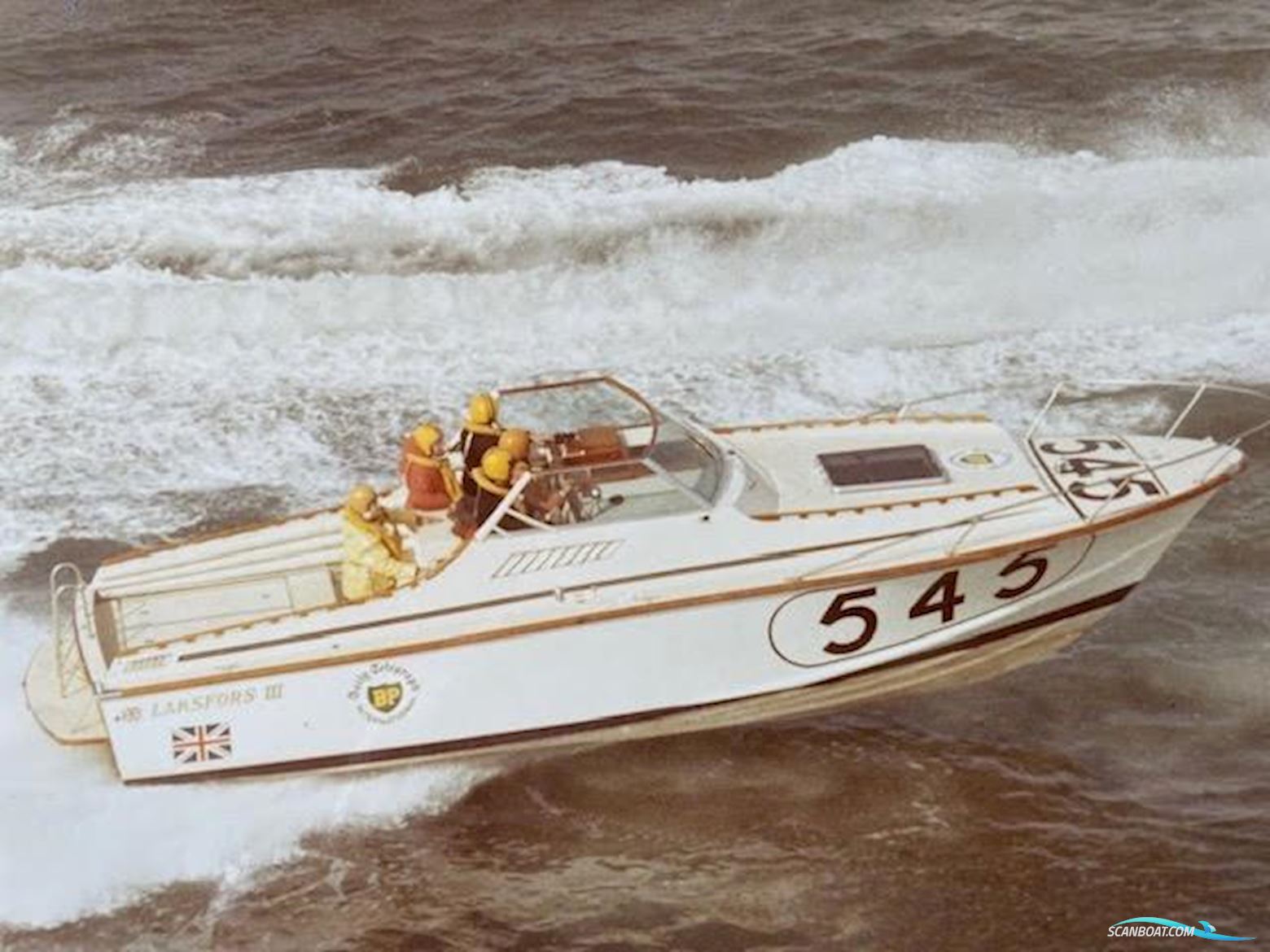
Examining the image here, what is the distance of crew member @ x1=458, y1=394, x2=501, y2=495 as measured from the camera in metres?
10.8

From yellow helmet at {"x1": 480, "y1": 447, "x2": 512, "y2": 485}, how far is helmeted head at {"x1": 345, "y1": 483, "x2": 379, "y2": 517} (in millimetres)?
690

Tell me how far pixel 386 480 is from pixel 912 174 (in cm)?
683

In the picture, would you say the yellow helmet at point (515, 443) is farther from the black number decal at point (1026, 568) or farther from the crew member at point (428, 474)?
the black number decal at point (1026, 568)

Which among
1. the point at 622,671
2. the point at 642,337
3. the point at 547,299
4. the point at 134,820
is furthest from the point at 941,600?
the point at 547,299

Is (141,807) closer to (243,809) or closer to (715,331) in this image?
(243,809)

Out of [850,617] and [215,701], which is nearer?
[215,701]

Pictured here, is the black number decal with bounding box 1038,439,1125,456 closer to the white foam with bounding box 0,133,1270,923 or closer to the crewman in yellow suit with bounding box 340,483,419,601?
the white foam with bounding box 0,133,1270,923

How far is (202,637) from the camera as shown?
34.2 ft

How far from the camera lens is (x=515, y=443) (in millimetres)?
10414

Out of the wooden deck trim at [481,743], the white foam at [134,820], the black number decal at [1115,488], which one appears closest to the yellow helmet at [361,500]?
the wooden deck trim at [481,743]

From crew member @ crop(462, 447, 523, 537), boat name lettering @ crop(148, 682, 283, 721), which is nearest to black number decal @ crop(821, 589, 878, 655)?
crew member @ crop(462, 447, 523, 537)

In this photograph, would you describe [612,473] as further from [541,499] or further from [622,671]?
[622,671]

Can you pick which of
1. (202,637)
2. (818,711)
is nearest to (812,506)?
(818,711)

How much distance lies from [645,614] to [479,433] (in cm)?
159
